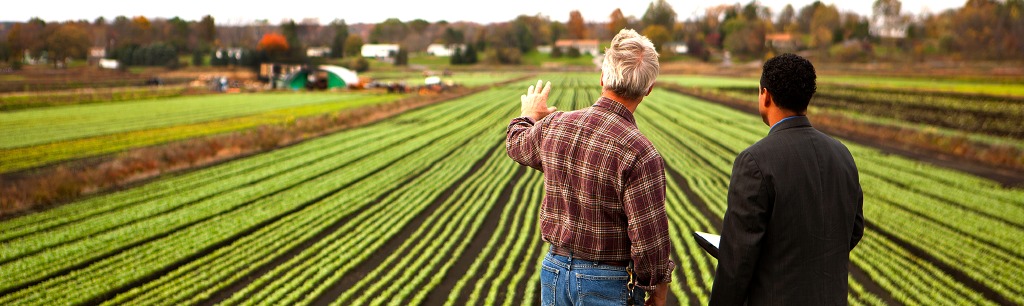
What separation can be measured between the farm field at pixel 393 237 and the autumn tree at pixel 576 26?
91492 millimetres

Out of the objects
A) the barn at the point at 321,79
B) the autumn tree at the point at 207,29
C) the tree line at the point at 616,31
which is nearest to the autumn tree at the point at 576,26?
the tree line at the point at 616,31

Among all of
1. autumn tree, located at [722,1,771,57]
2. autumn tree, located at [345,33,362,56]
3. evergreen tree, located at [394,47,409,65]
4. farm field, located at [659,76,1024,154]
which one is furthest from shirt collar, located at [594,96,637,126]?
autumn tree, located at [345,33,362,56]

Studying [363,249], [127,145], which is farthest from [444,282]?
[127,145]

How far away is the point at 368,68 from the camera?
7250 centimetres

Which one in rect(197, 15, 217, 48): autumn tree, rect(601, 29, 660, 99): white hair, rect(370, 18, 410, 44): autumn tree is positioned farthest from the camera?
rect(370, 18, 410, 44): autumn tree

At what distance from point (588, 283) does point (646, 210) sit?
0.38m

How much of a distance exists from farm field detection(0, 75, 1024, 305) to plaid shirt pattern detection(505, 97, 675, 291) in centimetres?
409

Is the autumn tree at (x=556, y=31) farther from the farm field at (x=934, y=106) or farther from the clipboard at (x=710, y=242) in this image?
the clipboard at (x=710, y=242)

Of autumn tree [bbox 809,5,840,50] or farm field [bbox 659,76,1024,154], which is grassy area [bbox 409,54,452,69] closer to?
autumn tree [bbox 809,5,840,50]

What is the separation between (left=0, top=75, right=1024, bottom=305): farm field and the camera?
6.80m

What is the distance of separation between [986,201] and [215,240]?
11.9 meters

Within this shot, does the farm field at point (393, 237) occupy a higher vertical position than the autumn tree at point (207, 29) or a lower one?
lower

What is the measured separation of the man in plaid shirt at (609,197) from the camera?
2.51 metres

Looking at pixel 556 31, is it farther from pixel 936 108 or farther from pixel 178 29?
pixel 936 108
